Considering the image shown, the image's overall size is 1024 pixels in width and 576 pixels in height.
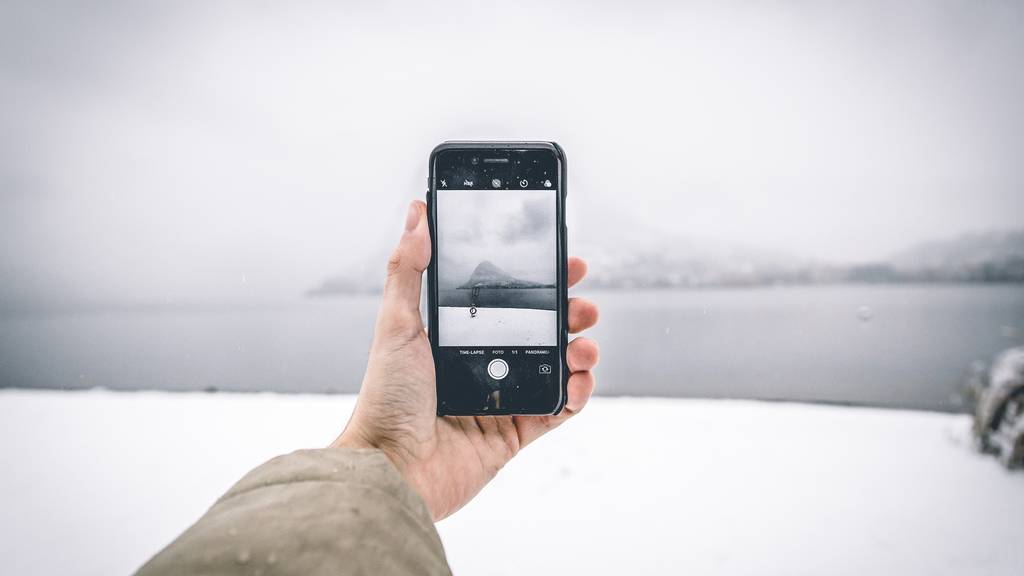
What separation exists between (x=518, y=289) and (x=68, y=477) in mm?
2426

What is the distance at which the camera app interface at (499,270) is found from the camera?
2.74 ft

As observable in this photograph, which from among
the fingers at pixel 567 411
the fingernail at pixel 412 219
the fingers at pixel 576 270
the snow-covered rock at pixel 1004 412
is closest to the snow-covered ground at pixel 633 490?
the snow-covered rock at pixel 1004 412

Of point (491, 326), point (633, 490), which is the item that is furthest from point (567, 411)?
point (633, 490)

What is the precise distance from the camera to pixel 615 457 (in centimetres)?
214

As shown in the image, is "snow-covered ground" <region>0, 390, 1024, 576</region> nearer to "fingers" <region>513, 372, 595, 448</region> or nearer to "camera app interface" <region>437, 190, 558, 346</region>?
"fingers" <region>513, 372, 595, 448</region>

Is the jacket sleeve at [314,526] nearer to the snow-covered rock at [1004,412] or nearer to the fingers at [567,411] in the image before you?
the fingers at [567,411]

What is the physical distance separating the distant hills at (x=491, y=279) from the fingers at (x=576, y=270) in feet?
0.30

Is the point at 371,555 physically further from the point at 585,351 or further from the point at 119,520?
the point at 119,520

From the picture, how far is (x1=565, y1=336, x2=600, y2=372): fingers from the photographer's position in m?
0.86

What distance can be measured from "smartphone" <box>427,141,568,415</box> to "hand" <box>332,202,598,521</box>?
3 cm

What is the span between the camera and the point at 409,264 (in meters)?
0.80

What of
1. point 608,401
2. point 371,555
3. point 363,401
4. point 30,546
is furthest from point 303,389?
point 371,555

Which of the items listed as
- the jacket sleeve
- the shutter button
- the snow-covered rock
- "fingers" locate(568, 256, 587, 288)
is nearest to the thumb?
the shutter button

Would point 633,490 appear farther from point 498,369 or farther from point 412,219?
point 412,219
